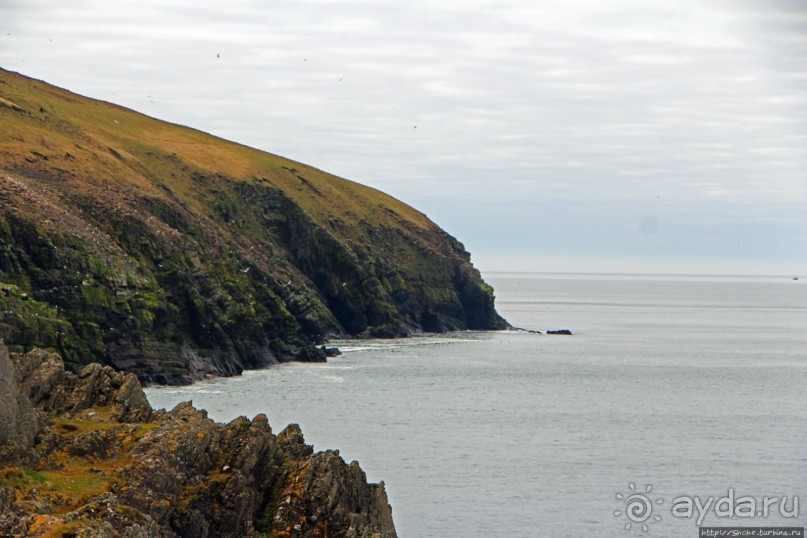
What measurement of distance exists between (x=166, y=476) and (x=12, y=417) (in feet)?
15.5

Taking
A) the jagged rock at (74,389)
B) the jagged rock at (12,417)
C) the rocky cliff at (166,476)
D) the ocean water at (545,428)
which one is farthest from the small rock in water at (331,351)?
the jagged rock at (12,417)

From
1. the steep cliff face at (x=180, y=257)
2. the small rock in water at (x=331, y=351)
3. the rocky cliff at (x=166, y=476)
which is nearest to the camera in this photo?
the rocky cliff at (x=166, y=476)

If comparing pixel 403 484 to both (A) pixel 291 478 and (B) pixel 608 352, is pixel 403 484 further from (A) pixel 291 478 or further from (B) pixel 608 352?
(B) pixel 608 352

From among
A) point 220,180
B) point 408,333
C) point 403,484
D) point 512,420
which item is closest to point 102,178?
point 220,180

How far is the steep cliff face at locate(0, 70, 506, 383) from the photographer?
97.9 metres

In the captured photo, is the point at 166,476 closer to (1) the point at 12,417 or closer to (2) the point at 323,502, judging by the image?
(1) the point at 12,417

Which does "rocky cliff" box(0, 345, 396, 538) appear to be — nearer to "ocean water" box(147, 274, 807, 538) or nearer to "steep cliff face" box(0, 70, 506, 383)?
"ocean water" box(147, 274, 807, 538)

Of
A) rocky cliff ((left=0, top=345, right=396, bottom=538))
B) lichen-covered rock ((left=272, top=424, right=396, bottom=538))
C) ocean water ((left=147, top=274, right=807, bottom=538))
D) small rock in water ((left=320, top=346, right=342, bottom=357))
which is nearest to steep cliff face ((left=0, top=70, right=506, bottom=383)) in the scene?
small rock in water ((left=320, top=346, right=342, bottom=357))

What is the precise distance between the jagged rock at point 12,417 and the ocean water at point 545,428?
22.1 metres

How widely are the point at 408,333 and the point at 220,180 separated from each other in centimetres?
4188

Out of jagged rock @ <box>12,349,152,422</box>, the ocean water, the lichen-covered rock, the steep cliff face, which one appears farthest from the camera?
the steep cliff face

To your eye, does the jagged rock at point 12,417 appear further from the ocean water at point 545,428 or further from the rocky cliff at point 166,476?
the ocean water at point 545,428

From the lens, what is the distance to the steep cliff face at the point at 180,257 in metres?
97.9

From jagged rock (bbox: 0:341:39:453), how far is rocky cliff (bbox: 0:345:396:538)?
0.12ft
